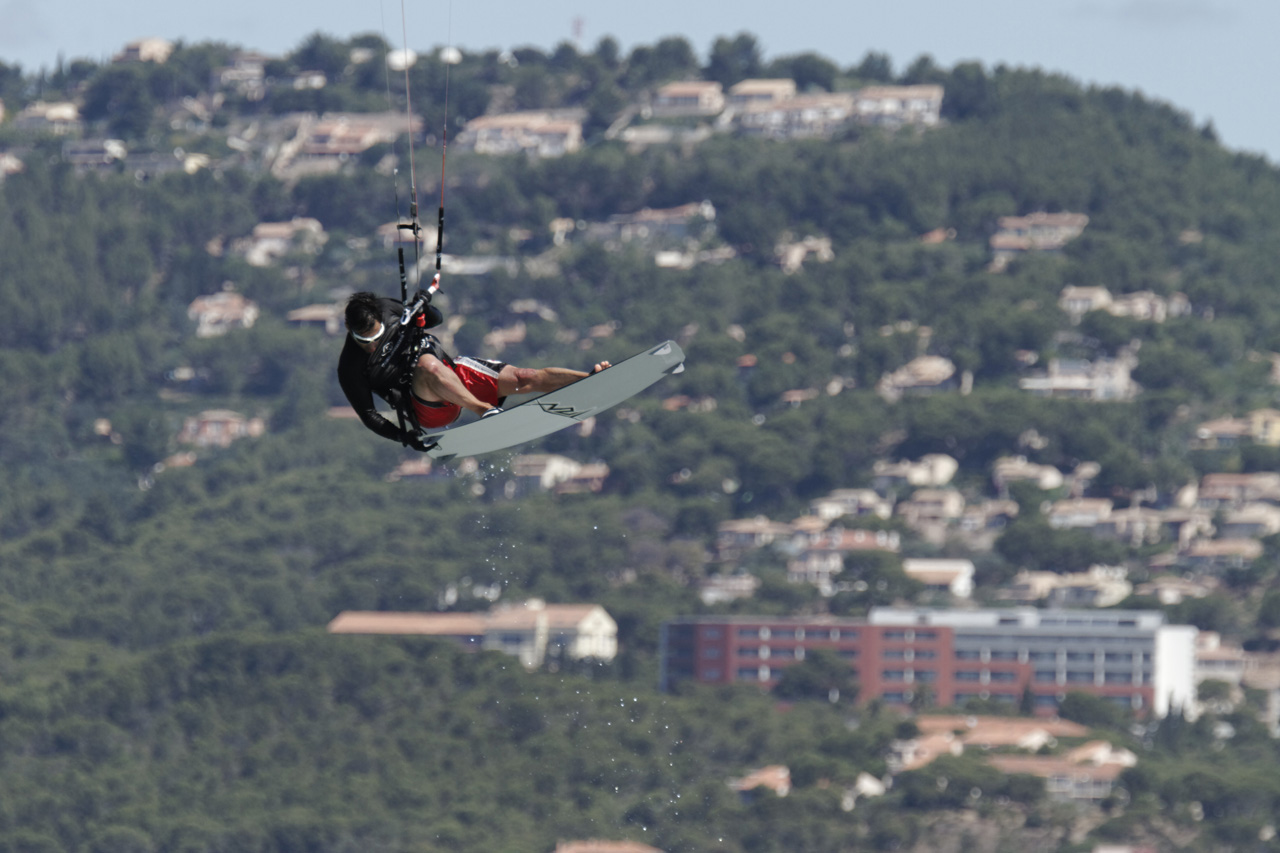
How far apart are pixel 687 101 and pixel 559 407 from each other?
132 m

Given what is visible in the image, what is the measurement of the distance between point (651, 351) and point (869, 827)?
62094 millimetres

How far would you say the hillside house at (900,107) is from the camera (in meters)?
142

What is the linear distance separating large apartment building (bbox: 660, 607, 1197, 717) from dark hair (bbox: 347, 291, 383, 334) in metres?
73.1

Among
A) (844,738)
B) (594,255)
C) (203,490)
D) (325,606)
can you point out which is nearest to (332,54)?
(594,255)

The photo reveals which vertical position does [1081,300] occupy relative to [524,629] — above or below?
above

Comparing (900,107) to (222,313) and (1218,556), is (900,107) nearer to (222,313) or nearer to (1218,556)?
(222,313)

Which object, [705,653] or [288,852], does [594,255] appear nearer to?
[705,653]

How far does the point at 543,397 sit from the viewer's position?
45.7 feet

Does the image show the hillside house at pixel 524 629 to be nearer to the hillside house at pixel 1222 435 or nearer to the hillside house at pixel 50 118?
the hillside house at pixel 1222 435

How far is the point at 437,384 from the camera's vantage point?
13.5 m

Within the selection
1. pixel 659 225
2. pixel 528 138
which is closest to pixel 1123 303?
pixel 659 225

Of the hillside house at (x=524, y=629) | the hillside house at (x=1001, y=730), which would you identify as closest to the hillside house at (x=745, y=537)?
the hillside house at (x=524, y=629)

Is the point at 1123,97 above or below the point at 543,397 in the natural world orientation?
below

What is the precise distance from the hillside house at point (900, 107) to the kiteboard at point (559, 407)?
420 feet
